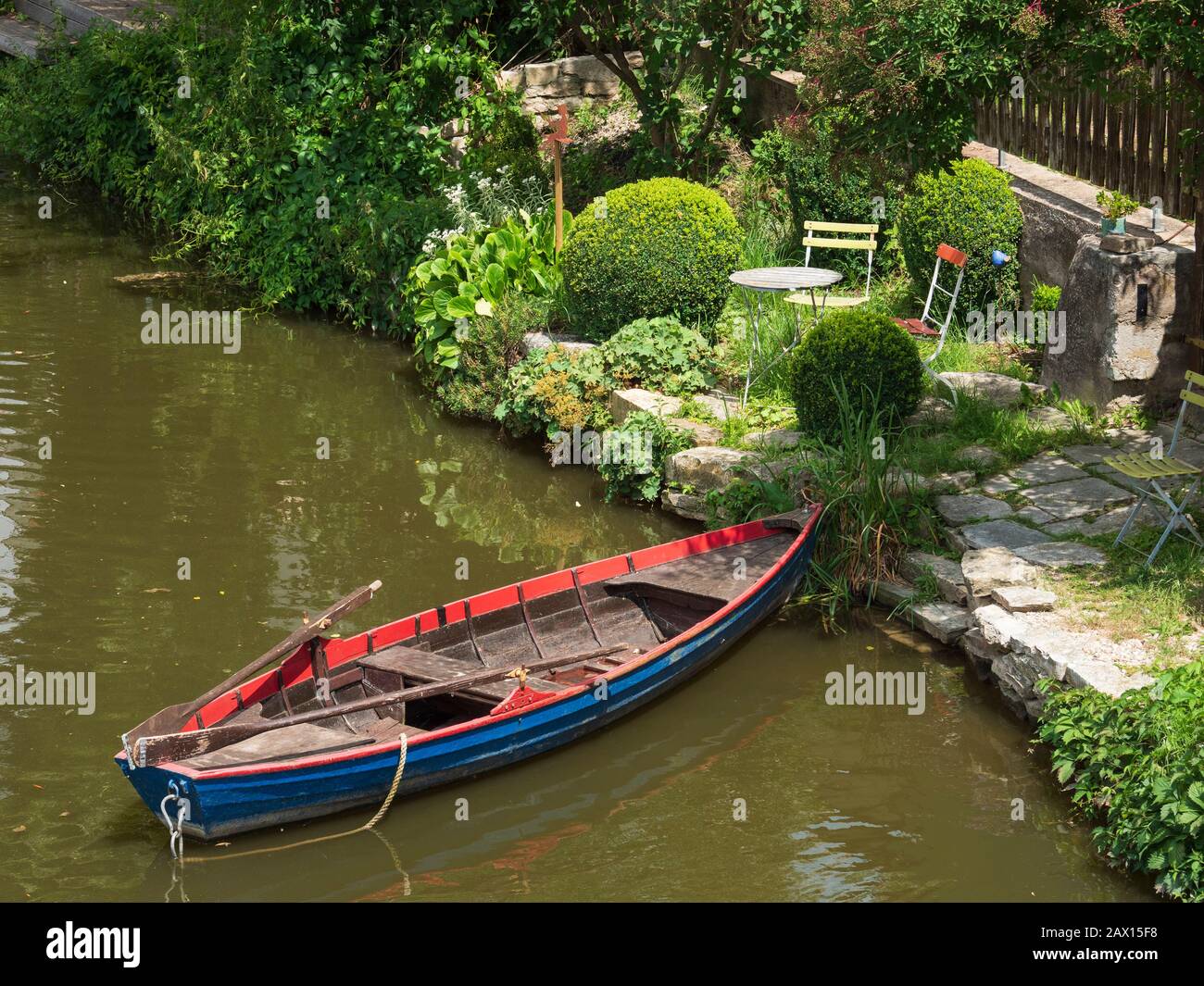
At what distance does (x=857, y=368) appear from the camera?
35.0 feet

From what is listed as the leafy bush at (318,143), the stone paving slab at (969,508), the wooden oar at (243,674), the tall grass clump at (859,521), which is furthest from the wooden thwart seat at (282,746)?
the leafy bush at (318,143)

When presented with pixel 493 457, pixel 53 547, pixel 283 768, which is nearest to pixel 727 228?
pixel 493 457

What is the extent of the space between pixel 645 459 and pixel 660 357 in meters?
1.21

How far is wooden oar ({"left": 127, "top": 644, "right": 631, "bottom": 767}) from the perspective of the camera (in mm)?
7086

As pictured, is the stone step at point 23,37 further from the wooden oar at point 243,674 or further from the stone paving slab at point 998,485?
the stone paving slab at point 998,485

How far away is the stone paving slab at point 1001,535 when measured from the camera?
9.46 meters

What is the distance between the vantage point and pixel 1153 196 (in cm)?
1165

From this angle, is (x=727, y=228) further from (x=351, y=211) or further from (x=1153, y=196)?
(x=351, y=211)

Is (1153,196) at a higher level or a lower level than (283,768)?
higher

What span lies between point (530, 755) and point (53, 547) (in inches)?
172

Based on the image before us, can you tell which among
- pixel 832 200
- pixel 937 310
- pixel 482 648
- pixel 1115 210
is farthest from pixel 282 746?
pixel 832 200

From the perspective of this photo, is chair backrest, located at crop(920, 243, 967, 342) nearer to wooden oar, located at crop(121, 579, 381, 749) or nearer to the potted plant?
the potted plant
